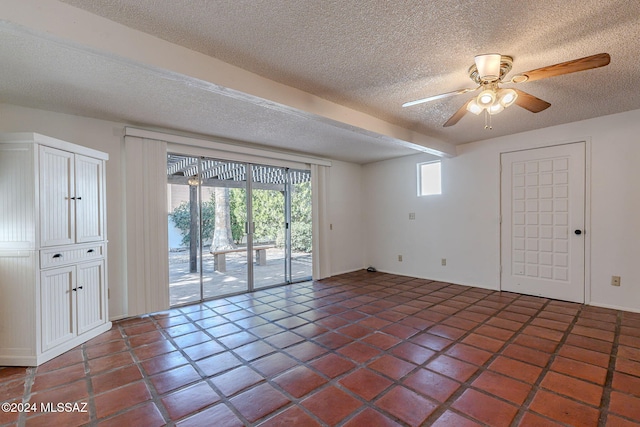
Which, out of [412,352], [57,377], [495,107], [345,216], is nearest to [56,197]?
[57,377]

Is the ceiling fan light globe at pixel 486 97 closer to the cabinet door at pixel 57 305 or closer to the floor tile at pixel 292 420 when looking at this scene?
the floor tile at pixel 292 420

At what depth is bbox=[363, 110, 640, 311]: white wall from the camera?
3492mm

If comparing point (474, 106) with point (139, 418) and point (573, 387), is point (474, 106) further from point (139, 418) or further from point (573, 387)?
point (139, 418)

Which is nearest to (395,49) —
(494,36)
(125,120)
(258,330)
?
(494,36)

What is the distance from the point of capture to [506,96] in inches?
88.2

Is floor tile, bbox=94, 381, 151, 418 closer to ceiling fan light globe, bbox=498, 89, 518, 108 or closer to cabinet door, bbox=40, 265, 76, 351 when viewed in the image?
cabinet door, bbox=40, 265, 76, 351

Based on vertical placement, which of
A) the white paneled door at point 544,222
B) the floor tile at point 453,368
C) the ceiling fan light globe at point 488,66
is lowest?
the floor tile at point 453,368

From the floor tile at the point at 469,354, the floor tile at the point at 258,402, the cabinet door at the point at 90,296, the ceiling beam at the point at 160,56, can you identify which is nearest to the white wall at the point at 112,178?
the cabinet door at the point at 90,296

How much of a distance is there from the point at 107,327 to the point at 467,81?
170 inches

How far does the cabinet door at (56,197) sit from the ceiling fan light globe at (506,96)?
384 cm

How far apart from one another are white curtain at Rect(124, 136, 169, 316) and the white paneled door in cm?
485

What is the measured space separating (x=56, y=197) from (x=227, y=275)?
9.01 ft

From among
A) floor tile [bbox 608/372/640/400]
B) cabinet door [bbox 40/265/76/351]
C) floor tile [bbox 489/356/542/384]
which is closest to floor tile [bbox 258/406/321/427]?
floor tile [bbox 489/356/542/384]

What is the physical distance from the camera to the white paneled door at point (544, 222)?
3.83 meters
